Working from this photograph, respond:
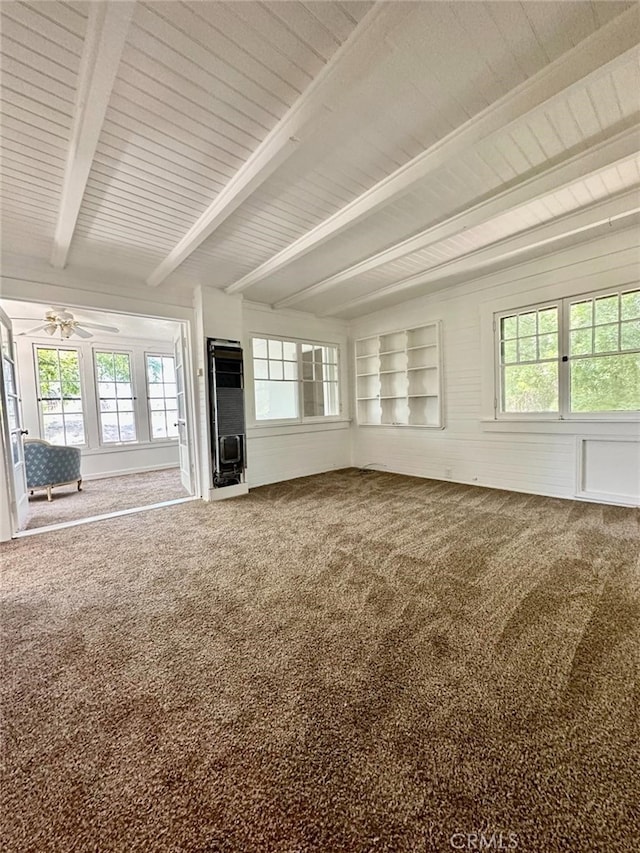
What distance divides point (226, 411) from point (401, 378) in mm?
2770

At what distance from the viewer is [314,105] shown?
1.68 m

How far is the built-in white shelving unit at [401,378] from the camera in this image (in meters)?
5.03

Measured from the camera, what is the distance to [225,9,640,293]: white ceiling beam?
1.47 m

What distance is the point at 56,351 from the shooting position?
5.71 metres

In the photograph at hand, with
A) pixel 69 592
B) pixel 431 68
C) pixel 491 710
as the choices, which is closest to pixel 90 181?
pixel 431 68

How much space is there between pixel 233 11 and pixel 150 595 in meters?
2.87

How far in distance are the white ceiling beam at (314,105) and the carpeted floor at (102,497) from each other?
3360 millimetres

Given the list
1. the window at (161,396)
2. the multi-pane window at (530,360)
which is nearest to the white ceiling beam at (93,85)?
the multi-pane window at (530,360)

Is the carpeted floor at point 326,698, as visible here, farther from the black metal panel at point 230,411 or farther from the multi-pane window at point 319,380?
the multi-pane window at point 319,380

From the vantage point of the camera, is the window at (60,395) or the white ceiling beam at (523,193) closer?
the white ceiling beam at (523,193)

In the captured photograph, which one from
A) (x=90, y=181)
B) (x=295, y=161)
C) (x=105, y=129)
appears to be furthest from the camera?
(x=90, y=181)

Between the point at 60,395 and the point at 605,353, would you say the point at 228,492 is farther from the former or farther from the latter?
the point at 605,353

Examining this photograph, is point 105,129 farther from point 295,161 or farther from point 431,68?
point 431,68

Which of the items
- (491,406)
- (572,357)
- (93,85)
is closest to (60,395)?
(93,85)
